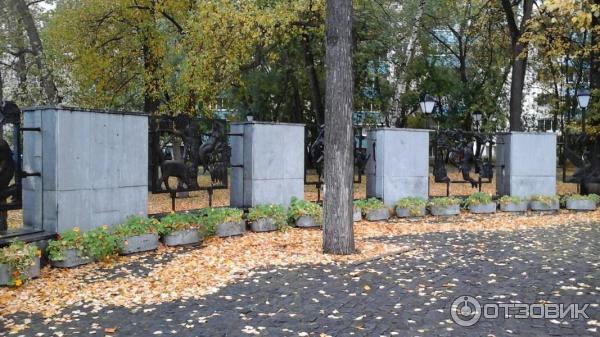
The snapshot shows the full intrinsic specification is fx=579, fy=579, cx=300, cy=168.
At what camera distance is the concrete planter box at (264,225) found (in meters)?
10.8

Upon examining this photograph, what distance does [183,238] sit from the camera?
930 cm

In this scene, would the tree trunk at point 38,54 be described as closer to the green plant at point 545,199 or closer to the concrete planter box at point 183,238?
the concrete planter box at point 183,238

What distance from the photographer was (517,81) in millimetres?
19984

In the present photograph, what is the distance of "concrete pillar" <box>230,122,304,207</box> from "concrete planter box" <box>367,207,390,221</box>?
5.77ft

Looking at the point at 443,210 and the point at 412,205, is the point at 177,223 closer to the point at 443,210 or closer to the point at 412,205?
the point at 412,205

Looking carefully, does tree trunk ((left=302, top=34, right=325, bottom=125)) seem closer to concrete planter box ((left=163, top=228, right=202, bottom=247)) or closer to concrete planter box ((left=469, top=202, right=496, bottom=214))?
concrete planter box ((left=469, top=202, right=496, bottom=214))

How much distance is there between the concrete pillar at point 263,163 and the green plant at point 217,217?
842mm

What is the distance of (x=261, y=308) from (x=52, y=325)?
6.28ft

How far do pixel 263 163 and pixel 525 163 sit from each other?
773 centimetres

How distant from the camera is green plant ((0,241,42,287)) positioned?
6.62m

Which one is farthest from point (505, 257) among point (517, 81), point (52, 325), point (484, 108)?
point (484, 108)

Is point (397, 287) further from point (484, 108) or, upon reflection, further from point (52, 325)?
point (484, 108)

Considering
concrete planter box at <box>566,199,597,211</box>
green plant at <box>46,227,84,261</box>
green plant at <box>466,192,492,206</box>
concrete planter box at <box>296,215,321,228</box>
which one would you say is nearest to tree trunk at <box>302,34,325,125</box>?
green plant at <box>466,192,492,206</box>

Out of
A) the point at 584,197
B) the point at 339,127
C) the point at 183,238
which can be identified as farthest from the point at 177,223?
the point at 584,197
